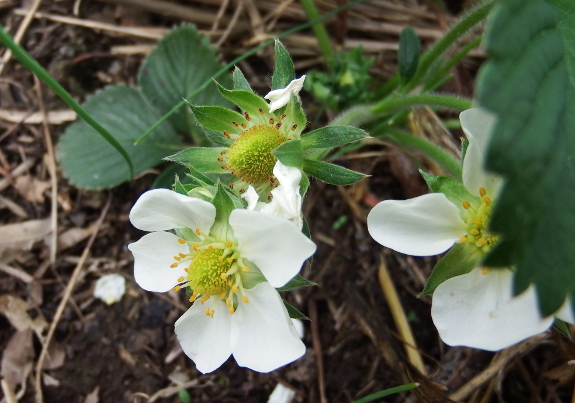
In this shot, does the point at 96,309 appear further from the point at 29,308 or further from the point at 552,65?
the point at 552,65

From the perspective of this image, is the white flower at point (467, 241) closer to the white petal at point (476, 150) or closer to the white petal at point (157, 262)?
the white petal at point (476, 150)

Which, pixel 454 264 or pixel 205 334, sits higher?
pixel 454 264

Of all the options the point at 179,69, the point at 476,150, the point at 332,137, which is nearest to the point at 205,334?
the point at 332,137

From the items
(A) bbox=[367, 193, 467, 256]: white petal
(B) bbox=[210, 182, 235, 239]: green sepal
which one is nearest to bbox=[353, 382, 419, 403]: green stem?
(A) bbox=[367, 193, 467, 256]: white petal

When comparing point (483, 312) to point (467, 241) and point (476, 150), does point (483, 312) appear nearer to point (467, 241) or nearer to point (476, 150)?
point (467, 241)

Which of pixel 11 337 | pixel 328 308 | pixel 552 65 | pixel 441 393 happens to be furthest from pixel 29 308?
pixel 552 65
